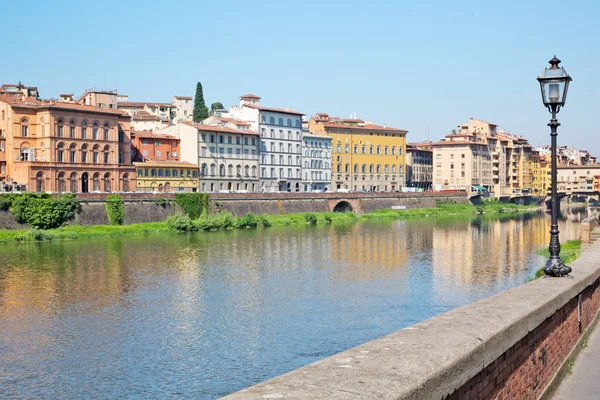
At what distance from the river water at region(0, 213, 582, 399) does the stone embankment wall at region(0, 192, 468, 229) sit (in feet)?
30.9

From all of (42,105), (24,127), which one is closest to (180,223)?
(42,105)

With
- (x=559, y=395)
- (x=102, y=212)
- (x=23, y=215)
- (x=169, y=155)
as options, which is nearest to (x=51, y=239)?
(x=23, y=215)

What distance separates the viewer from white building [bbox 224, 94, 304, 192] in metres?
88.9

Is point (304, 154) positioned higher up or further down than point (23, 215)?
higher up

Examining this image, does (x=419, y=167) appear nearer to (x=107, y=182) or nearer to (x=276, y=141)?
(x=276, y=141)

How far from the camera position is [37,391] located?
15.6m

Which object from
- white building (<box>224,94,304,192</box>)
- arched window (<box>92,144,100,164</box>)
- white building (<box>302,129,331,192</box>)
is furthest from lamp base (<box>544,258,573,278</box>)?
white building (<box>302,129,331,192</box>)

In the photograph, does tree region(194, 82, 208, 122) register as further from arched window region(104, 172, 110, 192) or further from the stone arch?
arched window region(104, 172, 110, 192)

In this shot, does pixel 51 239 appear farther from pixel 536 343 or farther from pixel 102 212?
pixel 536 343

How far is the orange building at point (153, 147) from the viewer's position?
250ft

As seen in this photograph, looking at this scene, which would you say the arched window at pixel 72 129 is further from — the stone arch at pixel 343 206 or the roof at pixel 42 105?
the stone arch at pixel 343 206

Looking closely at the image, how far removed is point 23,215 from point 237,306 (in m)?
33.9

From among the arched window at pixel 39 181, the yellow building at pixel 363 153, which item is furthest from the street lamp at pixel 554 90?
the yellow building at pixel 363 153

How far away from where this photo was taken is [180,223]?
5906 centimetres
